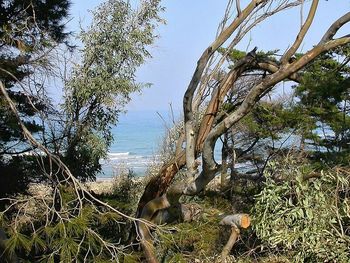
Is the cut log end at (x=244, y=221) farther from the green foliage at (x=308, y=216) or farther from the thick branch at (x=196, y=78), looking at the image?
the thick branch at (x=196, y=78)

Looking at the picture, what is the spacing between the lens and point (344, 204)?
3.69 metres

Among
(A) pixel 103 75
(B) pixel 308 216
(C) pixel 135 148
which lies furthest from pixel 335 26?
(C) pixel 135 148

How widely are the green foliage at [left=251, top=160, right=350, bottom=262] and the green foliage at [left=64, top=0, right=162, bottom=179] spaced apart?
440 centimetres

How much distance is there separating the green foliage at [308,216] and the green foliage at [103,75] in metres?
4.40

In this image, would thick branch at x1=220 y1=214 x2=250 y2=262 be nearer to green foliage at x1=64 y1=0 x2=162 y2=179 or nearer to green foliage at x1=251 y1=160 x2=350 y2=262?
green foliage at x1=251 y1=160 x2=350 y2=262

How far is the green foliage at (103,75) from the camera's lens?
25.8 ft

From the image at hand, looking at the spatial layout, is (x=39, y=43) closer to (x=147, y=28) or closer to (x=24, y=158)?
(x=24, y=158)

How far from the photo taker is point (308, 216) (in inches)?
144

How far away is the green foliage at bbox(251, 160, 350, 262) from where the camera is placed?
144 inches

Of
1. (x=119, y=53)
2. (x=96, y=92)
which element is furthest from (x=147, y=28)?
(x=96, y=92)

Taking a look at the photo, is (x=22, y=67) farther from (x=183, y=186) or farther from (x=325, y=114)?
(x=325, y=114)

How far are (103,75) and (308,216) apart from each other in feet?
16.2

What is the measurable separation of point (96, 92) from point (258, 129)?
401 centimetres

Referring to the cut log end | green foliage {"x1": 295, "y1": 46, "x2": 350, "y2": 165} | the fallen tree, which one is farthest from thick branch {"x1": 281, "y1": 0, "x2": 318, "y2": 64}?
green foliage {"x1": 295, "y1": 46, "x2": 350, "y2": 165}
